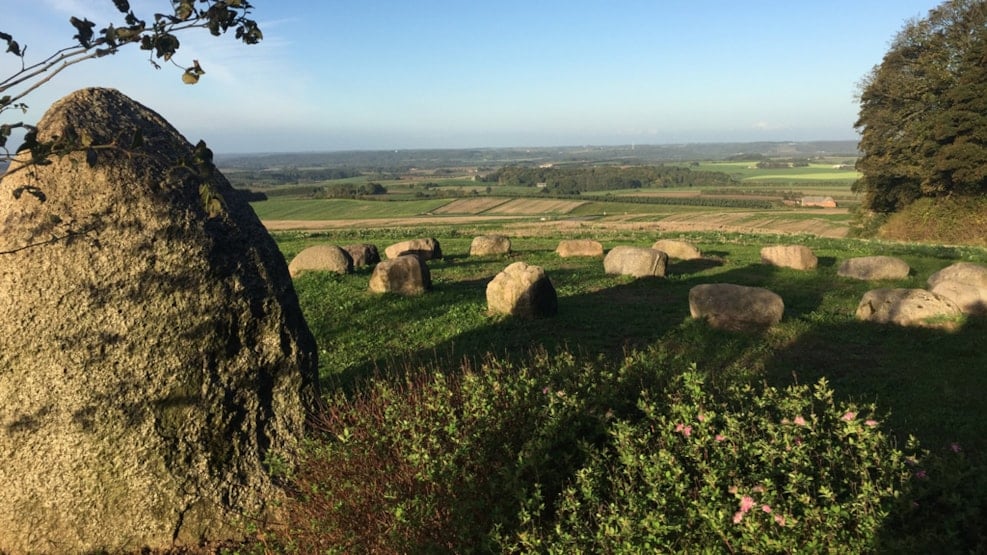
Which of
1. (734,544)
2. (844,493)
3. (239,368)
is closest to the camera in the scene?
(734,544)

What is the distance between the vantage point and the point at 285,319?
276 inches

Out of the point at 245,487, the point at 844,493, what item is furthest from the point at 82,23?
the point at 844,493

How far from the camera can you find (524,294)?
15672 mm

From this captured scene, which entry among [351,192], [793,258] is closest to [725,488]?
[793,258]

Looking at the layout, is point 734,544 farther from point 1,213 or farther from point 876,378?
point 876,378

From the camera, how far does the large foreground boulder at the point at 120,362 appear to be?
5734 millimetres

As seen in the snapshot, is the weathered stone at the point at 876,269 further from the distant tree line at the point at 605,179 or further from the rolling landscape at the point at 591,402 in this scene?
the distant tree line at the point at 605,179

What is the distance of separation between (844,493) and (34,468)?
25.8ft

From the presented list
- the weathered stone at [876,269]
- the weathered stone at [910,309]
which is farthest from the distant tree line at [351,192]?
the weathered stone at [910,309]

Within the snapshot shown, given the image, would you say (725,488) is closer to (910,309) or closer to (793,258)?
(910,309)

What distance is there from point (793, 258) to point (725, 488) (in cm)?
2155

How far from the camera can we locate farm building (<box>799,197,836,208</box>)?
288ft

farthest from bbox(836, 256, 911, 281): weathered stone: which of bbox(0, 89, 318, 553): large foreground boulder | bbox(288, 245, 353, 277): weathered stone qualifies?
bbox(0, 89, 318, 553): large foreground boulder

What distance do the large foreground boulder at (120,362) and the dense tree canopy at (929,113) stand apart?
46895 mm
